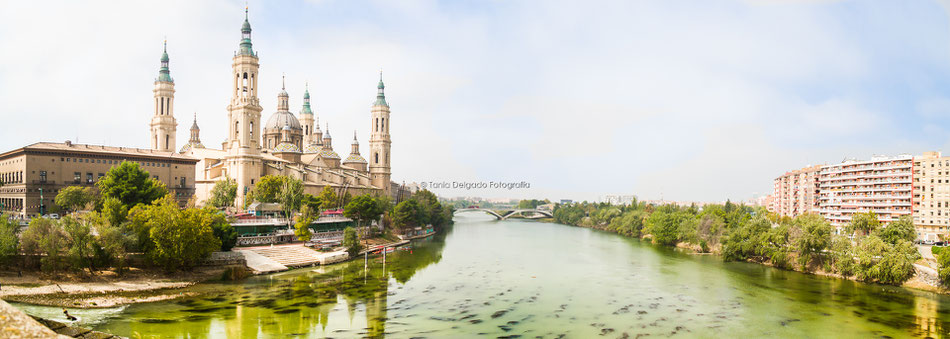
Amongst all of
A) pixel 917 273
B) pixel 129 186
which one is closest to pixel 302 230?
pixel 129 186

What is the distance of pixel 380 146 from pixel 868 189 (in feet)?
149

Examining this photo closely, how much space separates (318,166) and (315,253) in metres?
21.8

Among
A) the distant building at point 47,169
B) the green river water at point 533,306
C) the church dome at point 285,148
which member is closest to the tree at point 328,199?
the church dome at point 285,148

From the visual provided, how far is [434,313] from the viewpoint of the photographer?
19266mm

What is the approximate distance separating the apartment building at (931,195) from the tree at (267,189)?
145 feet

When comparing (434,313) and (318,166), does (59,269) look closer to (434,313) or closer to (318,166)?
(434,313)

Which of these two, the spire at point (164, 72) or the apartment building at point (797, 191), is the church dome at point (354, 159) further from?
the apartment building at point (797, 191)

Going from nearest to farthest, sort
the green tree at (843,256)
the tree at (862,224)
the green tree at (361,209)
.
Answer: the green tree at (843,256), the tree at (862,224), the green tree at (361,209)

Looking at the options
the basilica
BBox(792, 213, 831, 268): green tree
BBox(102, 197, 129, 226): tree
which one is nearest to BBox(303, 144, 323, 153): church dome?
the basilica

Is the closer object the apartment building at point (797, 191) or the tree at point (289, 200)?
the tree at point (289, 200)

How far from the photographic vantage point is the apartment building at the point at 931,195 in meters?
36.6

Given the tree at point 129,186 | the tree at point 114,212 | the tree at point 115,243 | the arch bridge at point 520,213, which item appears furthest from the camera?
the arch bridge at point 520,213

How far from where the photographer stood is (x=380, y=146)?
199ft

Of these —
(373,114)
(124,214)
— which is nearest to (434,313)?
(124,214)
